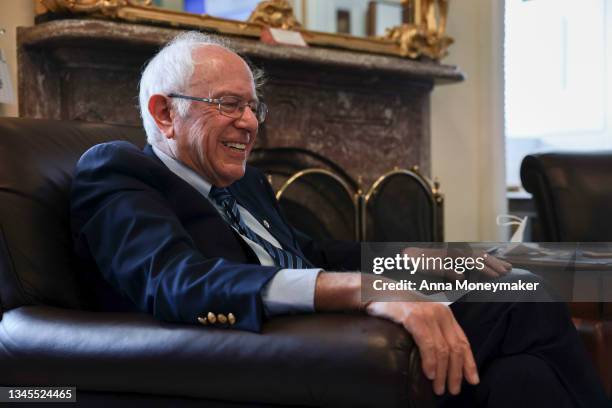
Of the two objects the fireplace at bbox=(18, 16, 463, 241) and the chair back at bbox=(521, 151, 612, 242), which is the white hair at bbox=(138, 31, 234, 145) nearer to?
the fireplace at bbox=(18, 16, 463, 241)

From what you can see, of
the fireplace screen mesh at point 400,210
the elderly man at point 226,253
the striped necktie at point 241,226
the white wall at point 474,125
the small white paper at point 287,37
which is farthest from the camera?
the white wall at point 474,125

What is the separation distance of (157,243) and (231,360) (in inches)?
10.3

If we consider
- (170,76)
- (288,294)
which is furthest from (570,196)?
(288,294)

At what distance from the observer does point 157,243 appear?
1283mm

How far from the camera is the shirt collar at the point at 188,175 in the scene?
1652mm

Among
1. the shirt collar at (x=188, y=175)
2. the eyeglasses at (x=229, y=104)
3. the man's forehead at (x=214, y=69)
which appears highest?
the man's forehead at (x=214, y=69)

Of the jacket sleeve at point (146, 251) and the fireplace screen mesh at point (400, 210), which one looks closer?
the jacket sleeve at point (146, 251)

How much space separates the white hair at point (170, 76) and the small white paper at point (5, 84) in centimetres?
70

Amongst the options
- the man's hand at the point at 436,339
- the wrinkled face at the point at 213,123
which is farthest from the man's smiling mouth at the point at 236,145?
the man's hand at the point at 436,339

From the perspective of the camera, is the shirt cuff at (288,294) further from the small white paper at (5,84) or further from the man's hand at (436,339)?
the small white paper at (5,84)

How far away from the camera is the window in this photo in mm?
4453

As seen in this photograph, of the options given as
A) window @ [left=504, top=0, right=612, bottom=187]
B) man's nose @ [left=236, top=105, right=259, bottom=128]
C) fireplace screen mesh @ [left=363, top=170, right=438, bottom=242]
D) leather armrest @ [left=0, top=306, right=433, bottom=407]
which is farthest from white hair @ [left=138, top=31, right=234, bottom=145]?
window @ [left=504, top=0, right=612, bottom=187]

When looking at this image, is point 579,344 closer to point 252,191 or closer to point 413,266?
point 413,266

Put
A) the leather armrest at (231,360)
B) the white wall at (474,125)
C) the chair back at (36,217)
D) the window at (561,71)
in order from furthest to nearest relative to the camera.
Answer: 1. the window at (561,71)
2. the white wall at (474,125)
3. the chair back at (36,217)
4. the leather armrest at (231,360)
